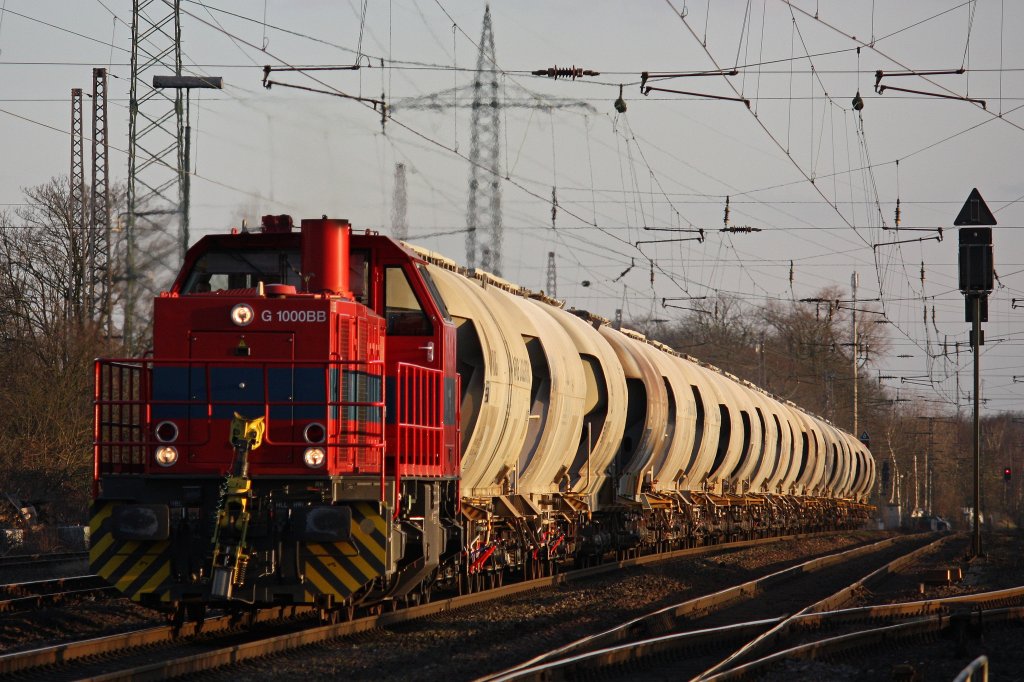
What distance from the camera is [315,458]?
9.90 m

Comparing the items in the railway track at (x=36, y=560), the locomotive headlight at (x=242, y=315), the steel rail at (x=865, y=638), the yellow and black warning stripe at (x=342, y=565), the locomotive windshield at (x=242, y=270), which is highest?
the locomotive windshield at (x=242, y=270)

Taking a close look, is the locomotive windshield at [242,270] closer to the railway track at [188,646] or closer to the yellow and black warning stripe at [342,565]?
the yellow and black warning stripe at [342,565]

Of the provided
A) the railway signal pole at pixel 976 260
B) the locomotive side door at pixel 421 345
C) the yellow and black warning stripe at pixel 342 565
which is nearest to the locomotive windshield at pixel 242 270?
the locomotive side door at pixel 421 345

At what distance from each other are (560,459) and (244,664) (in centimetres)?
749

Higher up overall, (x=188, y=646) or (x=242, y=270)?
(x=242, y=270)

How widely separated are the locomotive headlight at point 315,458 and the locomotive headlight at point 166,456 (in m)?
1.09

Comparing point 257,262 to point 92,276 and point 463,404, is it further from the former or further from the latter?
point 92,276

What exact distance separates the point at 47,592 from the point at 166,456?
5.67 metres

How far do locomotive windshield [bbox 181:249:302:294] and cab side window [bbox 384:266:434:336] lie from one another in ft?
3.24

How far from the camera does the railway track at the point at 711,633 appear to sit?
9.59 meters

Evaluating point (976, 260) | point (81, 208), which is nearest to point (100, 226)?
point (81, 208)

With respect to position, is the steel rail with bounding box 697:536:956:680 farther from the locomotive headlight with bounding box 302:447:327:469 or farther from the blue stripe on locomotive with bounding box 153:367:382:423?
the blue stripe on locomotive with bounding box 153:367:382:423

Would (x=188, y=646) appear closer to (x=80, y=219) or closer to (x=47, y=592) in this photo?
(x=47, y=592)

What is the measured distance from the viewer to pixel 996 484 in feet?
407
